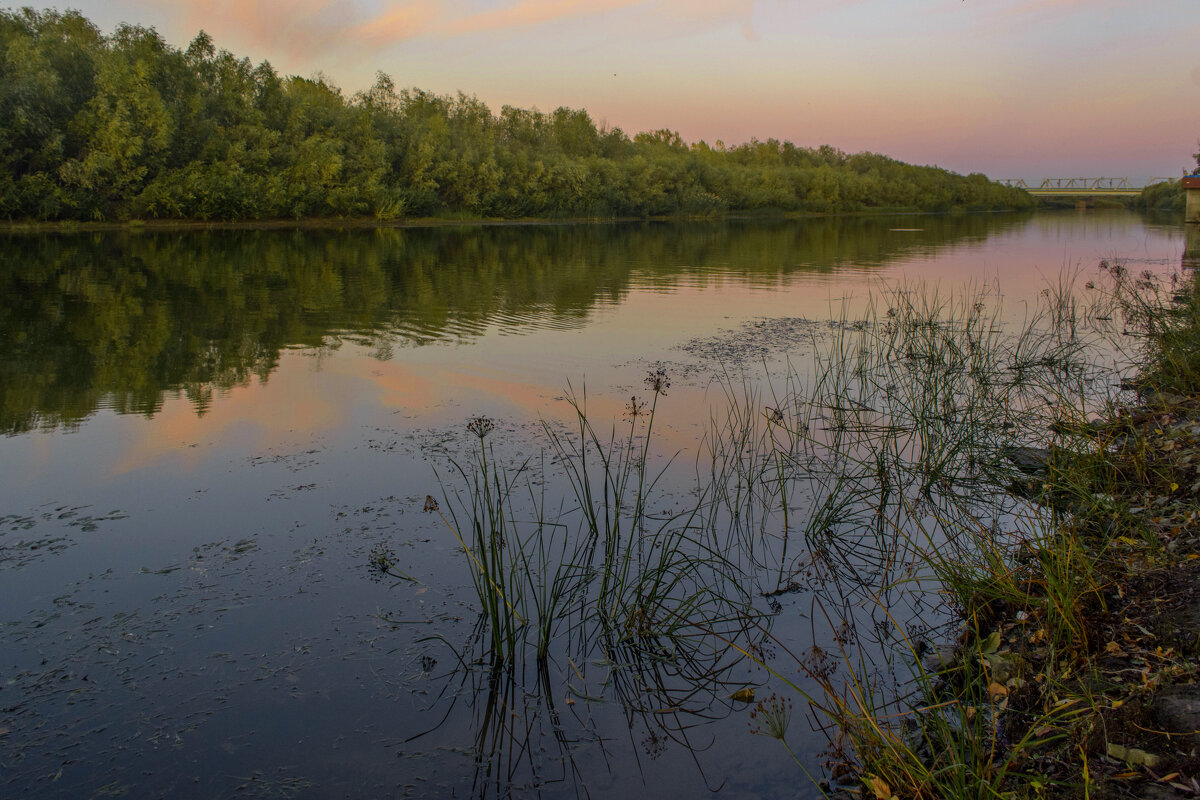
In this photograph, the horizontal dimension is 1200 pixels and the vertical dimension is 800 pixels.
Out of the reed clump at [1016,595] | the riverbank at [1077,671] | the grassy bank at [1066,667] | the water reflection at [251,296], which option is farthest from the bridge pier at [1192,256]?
the riverbank at [1077,671]

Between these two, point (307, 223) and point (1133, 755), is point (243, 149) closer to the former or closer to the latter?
point (307, 223)

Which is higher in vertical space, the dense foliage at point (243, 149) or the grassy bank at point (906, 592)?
the dense foliage at point (243, 149)

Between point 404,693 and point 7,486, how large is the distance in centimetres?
437

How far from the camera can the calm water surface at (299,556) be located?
3.56 m

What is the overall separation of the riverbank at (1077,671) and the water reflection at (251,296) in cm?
761

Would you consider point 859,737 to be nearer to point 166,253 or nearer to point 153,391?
point 153,391

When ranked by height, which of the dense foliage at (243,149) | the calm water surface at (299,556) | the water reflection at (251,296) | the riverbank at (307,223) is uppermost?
the dense foliage at (243,149)

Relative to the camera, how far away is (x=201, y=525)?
5797mm

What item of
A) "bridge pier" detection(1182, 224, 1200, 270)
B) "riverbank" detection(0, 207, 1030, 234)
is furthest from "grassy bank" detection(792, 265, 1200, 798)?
"riverbank" detection(0, 207, 1030, 234)

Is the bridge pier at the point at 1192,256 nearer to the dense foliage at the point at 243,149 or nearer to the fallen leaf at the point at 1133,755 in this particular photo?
the fallen leaf at the point at 1133,755

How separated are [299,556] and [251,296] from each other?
13949mm

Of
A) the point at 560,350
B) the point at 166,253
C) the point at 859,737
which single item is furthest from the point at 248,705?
the point at 166,253

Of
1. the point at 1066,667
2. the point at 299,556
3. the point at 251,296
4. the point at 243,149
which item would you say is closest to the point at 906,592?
the point at 1066,667

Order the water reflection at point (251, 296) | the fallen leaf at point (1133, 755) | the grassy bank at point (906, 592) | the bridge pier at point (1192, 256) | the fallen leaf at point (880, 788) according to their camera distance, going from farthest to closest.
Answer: the bridge pier at point (1192, 256) → the water reflection at point (251, 296) → the grassy bank at point (906, 592) → the fallen leaf at point (880, 788) → the fallen leaf at point (1133, 755)
